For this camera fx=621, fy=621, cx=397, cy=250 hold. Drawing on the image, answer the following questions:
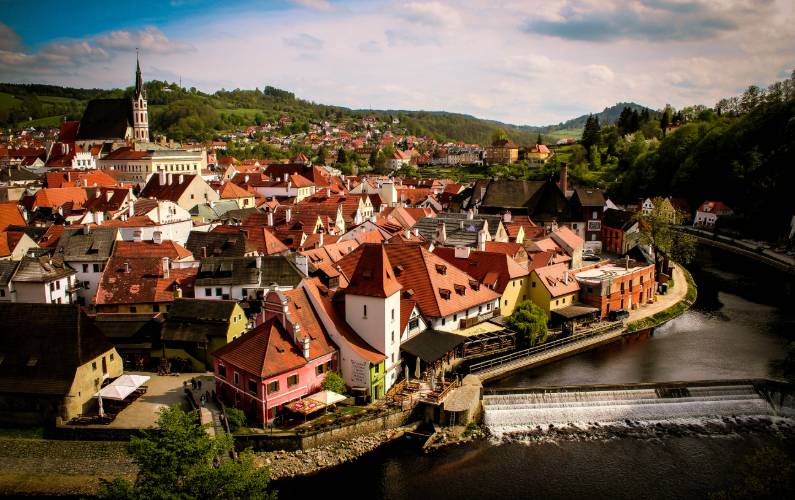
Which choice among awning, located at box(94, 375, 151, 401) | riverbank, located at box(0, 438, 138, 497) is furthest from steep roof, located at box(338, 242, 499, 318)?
riverbank, located at box(0, 438, 138, 497)

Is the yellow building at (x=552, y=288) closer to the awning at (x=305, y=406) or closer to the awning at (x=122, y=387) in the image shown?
the awning at (x=305, y=406)

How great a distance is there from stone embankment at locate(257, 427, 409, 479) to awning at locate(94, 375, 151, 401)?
25.3 feet

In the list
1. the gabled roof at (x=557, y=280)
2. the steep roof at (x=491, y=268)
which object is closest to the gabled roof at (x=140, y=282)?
the steep roof at (x=491, y=268)

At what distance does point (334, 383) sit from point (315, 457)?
4.55m

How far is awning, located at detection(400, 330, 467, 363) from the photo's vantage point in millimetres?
35594

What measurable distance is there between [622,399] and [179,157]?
83229 mm

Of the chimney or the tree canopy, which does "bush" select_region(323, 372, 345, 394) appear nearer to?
the tree canopy

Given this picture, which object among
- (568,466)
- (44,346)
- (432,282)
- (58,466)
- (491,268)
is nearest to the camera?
(58,466)

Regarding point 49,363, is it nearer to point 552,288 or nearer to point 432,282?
point 432,282

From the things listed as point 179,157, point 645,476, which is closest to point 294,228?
point 645,476

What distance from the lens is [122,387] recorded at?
31.3m

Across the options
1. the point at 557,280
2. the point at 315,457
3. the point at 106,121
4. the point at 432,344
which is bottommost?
the point at 315,457

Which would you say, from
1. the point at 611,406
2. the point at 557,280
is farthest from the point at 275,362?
the point at 557,280

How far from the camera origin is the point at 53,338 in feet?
106
